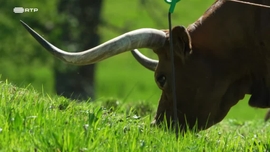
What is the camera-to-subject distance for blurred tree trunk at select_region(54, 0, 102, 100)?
20.5 meters

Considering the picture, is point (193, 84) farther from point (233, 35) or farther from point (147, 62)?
point (147, 62)

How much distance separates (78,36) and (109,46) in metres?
13.2

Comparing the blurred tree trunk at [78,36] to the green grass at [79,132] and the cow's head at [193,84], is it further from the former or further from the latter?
the green grass at [79,132]

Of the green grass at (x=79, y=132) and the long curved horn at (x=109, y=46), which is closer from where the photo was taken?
the green grass at (x=79, y=132)

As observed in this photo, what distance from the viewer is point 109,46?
8.03 m

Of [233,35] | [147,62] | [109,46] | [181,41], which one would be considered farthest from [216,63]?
[109,46]

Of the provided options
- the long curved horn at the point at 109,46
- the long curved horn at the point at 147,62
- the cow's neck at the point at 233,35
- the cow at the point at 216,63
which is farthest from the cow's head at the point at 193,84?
the long curved horn at the point at 147,62

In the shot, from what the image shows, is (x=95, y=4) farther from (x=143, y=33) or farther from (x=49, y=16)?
(x=143, y=33)

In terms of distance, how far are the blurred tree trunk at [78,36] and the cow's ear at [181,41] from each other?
453 inches

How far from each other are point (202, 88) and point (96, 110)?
164cm

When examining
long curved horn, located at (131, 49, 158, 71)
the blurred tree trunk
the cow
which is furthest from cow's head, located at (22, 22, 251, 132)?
the blurred tree trunk

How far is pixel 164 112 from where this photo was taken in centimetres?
885

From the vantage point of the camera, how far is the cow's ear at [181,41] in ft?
28.3

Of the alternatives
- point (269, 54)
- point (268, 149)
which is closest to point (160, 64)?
point (269, 54)
